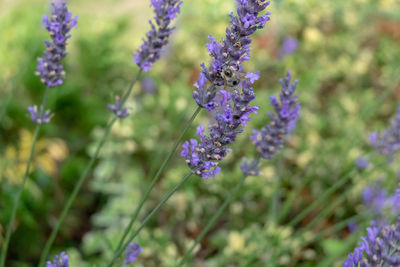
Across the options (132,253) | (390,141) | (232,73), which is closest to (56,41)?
(232,73)

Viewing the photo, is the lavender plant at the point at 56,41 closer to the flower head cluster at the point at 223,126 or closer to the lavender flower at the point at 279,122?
the flower head cluster at the point at 223,126

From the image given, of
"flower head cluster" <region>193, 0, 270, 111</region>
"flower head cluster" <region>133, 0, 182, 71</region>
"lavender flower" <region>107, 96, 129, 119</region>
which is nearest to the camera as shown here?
"flower head cluster" <region>193, 0, 270, 111</region>

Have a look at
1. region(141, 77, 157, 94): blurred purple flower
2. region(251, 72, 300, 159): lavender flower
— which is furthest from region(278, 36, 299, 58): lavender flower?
region(251, 72, 300, 159): lavender flower

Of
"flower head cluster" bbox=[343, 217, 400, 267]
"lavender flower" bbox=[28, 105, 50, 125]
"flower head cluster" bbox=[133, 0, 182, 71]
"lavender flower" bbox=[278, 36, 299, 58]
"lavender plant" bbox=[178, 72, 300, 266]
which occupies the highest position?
"lavender flower" bbox=[278, 36, 299, 58]

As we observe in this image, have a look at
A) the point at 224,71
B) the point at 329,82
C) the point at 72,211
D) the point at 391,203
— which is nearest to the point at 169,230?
the point at 72,211

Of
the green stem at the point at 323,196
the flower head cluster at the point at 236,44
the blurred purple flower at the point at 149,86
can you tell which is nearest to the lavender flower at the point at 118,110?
the flower head cluster at the point at 236,44

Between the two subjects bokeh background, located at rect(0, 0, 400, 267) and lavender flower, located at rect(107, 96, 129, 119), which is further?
bokeh background, located at rect(0, 0, 400, 267)

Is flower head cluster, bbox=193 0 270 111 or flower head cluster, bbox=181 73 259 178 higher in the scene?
flower head cluster, bbox=193 0 270 111

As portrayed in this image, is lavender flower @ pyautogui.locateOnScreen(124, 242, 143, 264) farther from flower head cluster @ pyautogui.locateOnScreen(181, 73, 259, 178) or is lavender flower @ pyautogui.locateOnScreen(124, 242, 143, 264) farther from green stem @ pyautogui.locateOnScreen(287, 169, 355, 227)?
green stem @ pyautogui.locateOnScreen(287, 169, 355, 227)

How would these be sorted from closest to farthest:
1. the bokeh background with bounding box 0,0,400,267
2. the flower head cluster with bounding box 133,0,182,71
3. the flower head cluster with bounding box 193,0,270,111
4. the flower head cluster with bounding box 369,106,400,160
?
the flower head cluster with bounding box 193,0,270,111 < the flower head cluster with bounding box 133,0,182,71 < the flower head cluster with bounding box 369,106,400,160 < the bokeh background with bounding box 0,0,400,267
